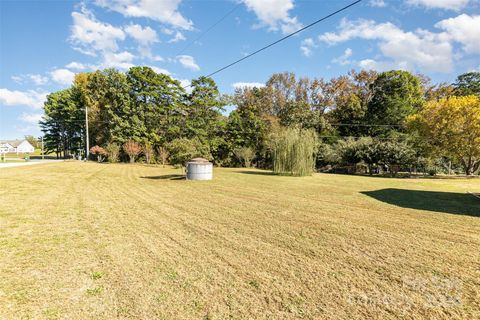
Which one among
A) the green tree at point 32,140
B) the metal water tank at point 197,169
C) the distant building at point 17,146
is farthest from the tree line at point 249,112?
the green tree at point 32,140

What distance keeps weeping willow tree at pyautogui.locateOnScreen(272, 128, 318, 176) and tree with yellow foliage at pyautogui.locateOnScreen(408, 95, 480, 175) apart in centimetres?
1028

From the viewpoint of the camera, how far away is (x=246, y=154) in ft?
94.1

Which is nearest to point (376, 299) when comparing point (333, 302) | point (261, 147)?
point (333, 302)

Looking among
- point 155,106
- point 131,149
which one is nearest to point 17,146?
point 155,106

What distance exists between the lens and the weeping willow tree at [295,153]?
56.6ft

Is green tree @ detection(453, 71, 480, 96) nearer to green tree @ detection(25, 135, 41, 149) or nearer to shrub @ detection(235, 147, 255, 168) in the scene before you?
shrub @ detection(235, 147, 255, 168)

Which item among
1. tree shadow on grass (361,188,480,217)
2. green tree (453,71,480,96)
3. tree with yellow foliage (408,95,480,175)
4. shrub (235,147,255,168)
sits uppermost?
green tree (453,71,480,96)

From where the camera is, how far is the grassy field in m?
2.62

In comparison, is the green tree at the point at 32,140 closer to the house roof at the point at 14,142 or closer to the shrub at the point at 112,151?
the house roof at the point at 14,142

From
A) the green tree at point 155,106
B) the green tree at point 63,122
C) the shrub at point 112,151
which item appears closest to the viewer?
the shrub at point 112,151

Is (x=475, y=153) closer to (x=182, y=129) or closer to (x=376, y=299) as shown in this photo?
(x=376, y=299)

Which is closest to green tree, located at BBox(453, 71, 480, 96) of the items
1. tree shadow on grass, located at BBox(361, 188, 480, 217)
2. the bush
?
tree shadow on grass, located at BBox(361, 188, 480, 217)

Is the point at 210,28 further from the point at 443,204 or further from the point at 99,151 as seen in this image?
the point at 99,151

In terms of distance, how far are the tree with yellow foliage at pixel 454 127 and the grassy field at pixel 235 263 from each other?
15911 mm
